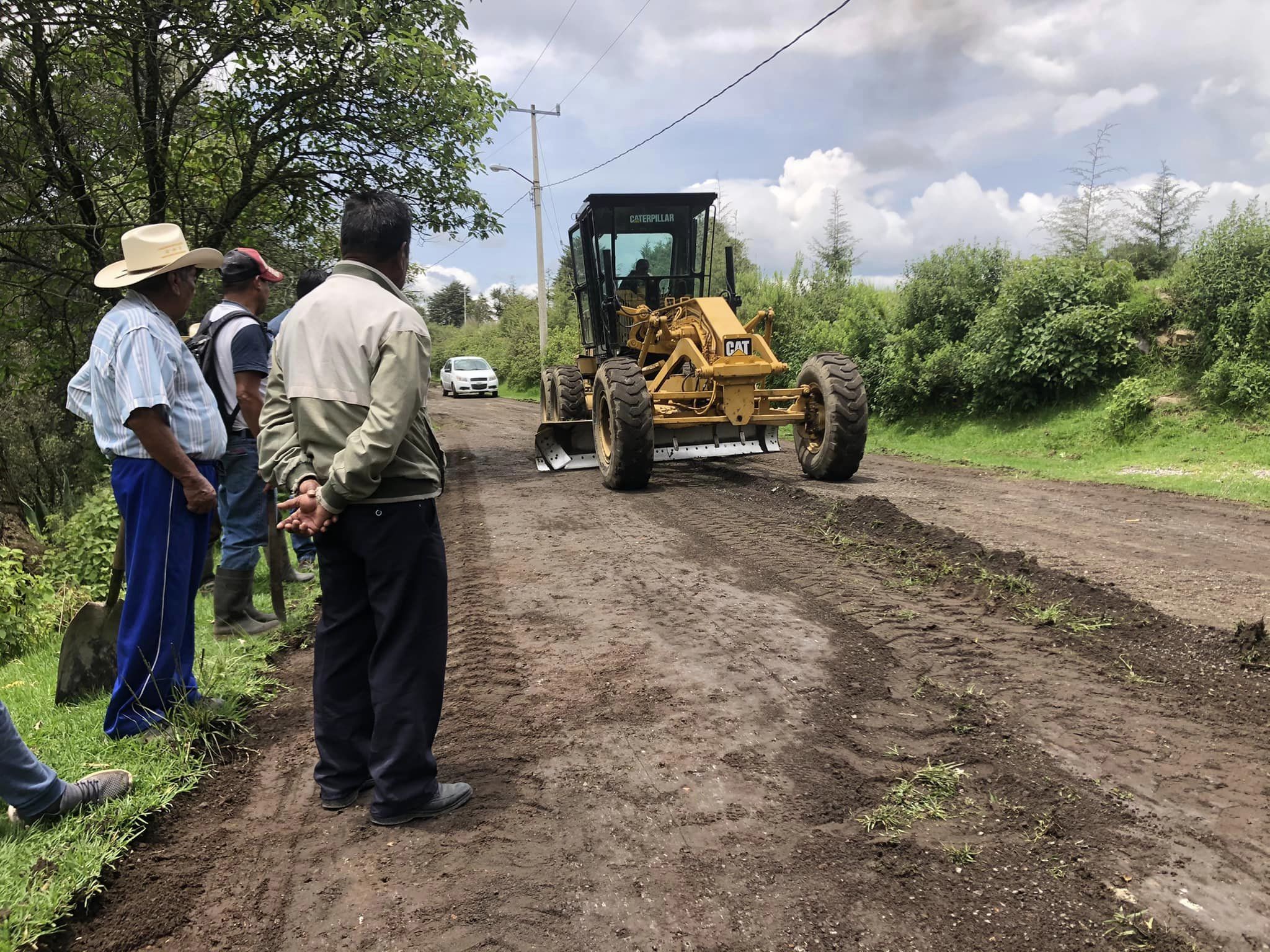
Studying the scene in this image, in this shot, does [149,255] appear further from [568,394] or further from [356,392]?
[568,394]

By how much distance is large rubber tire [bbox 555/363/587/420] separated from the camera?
1032 centimetres

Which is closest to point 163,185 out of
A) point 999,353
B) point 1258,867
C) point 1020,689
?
point 1020,689

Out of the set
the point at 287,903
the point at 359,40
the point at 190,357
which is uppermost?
the point at 359,40

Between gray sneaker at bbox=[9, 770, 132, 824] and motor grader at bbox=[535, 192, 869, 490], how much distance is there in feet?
18.8

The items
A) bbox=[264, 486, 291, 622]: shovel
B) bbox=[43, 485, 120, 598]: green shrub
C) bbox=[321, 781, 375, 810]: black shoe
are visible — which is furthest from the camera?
bbox=[43, 485, 120, 598]: green shrub

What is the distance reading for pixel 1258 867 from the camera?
233cm

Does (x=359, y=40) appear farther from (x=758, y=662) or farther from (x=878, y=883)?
(x=878, y=883)

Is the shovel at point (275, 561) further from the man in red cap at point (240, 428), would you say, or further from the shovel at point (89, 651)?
→ the shovel at point (89, 651)

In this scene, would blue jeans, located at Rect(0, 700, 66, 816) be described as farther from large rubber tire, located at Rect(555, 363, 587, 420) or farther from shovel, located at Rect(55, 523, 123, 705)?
large rubber tire, located at Rect(555, 363, 587, 420)

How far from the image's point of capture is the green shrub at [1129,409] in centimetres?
1096

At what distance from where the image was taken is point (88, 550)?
19.8 feet

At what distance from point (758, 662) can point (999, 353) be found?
1050 cm

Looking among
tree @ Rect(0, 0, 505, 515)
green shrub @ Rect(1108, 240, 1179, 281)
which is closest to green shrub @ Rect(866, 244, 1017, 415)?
green shrub @ Rect(1108, 240, 1179, 281)

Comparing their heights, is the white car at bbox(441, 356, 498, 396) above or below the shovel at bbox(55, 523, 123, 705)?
above
